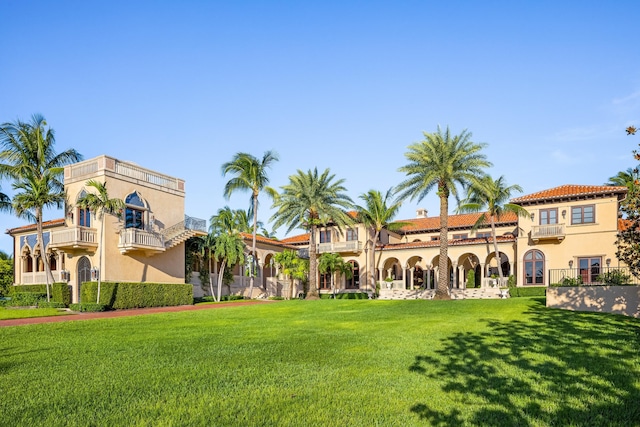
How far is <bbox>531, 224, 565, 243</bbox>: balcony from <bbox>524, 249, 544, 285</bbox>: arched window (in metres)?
1.60

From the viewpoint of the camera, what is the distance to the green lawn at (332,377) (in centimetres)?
571

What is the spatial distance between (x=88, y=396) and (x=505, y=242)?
123 ft

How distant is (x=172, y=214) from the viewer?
33.5m

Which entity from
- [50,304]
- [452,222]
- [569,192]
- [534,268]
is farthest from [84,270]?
[569,192]

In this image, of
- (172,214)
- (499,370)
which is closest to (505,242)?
(172,214)

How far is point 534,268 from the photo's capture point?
36688 millimetres

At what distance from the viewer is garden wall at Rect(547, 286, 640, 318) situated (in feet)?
55.0

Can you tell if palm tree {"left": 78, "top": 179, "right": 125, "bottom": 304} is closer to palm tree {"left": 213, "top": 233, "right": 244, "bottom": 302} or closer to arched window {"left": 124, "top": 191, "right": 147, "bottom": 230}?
arched window {"left": 124, "top": 191, "right": 147, "bottom": 230}

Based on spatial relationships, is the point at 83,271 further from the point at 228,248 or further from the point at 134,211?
the point at 228,248

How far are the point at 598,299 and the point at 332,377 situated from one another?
47.2ft

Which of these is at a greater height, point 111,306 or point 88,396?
point 88,396

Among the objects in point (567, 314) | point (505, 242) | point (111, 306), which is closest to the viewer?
point (567, 314)

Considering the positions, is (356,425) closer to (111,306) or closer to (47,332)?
(47,332)

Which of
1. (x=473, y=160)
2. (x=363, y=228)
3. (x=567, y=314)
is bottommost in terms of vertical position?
(x=567, y=314)
